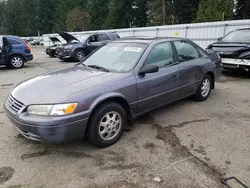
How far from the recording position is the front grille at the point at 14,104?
114 inches

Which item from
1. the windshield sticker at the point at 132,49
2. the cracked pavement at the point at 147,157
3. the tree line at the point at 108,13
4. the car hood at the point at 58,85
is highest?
the tree line at the point at 108,13

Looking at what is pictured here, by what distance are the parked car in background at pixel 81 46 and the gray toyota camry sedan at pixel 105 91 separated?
830 cm

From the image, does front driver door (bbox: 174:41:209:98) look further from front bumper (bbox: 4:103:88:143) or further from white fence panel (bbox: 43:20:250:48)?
white fence panel (bbox: 43:20:250:48)

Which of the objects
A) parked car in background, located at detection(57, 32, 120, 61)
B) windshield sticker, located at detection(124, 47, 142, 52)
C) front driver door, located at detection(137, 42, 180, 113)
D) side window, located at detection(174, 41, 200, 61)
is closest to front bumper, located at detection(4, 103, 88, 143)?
front driver door, located at detection(137, 42, 180, 113)

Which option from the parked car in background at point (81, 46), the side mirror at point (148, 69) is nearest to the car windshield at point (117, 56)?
the side mirror at point (148, 69)

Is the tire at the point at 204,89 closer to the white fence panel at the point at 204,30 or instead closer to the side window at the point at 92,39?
the white fence panel at the point at 204,30

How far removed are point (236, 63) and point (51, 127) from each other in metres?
6.42

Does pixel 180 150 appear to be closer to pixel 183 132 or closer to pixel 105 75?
pixel 183 132

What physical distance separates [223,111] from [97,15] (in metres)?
47.8

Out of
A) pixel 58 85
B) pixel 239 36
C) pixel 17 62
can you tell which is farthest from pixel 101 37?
pixel 58 85

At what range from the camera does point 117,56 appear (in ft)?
12.6

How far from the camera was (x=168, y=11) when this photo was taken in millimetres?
33031

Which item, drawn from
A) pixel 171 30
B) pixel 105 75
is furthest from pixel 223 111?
pixel 171 30

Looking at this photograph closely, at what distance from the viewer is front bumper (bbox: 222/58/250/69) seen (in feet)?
22.5
